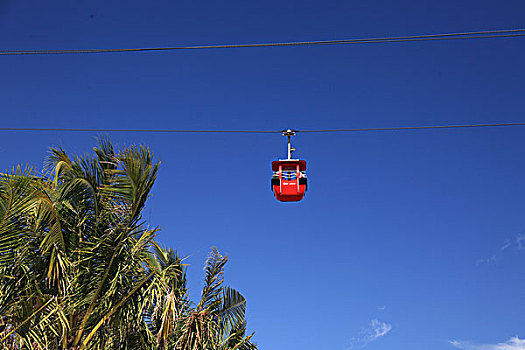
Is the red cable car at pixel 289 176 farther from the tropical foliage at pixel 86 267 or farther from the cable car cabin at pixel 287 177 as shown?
the tropical foliage at pixel 86 267

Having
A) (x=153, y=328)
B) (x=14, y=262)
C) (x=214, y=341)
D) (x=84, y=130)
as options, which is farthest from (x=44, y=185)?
(x=214, y=341)

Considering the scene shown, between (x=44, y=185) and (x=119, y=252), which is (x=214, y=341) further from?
(x=44, y=185)

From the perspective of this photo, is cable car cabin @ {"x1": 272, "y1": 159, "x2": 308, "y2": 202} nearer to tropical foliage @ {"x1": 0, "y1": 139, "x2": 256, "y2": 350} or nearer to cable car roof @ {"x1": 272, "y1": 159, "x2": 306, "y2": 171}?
cable car roof @ {"x1": 272, "y1": 159, "x2": 306, "y2": 171}

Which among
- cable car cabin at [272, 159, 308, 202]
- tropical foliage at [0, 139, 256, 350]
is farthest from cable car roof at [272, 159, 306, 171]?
tropical foliage at [0, 139, 256, 350]

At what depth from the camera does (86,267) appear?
10.3 m

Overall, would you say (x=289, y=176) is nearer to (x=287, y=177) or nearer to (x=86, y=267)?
(x=287, y=177)

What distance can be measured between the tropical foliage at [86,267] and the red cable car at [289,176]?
212cm

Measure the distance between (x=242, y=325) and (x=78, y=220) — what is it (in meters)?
4.07

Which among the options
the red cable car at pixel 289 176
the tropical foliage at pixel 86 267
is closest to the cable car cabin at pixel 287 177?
the red cable car at pixel 289 176

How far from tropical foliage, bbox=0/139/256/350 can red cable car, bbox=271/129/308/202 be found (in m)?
2.12

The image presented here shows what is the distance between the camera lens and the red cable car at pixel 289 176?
1053 cm

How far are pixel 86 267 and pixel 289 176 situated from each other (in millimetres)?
3783

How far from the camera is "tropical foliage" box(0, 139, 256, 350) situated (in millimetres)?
9273

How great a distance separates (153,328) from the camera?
1130 centimetres
